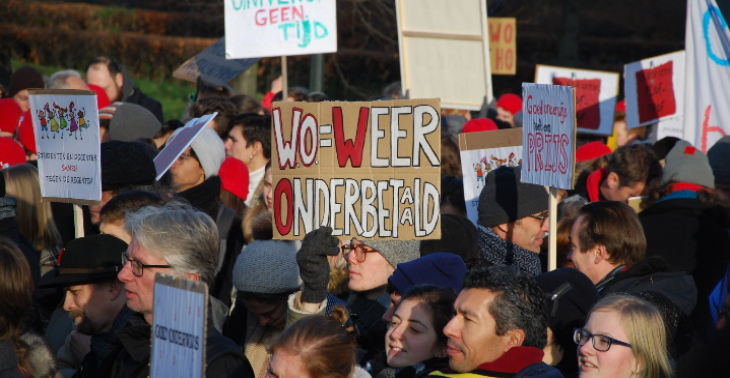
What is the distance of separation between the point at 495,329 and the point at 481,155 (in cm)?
221

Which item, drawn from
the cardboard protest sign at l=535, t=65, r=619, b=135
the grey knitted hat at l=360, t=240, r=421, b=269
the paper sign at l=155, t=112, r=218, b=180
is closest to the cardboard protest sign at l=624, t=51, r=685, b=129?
the cardboard protest sign at l=535, t=65, r=619, b=135

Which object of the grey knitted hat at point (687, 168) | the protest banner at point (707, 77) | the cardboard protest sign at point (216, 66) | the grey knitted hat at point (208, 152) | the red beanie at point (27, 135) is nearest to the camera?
the grey knitted hat at point (687, 168)

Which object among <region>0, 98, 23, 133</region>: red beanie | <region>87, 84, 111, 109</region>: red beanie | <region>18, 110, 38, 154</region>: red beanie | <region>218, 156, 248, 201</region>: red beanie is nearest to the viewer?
<region>218, 156, 248, 201</region>: red beanie

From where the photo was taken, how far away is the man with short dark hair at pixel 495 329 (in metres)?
2.94

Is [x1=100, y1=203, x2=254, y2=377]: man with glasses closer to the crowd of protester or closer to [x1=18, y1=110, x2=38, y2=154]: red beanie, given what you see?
the crowd of protester

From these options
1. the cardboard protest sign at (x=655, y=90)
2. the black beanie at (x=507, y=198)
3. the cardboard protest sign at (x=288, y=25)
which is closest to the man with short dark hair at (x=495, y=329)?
the black beanie at (x=507, y=198)

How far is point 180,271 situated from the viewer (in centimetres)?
320

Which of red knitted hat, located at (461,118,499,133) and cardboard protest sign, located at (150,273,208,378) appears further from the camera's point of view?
red knitted hat, located at (461,118,499,133)

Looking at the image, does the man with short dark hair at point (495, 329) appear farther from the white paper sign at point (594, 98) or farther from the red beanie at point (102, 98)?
the white paper sign at point (594, 98)

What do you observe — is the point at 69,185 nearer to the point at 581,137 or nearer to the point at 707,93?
the point at 707,93

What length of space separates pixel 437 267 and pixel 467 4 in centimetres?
543

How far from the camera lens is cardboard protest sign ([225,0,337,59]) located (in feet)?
22.8

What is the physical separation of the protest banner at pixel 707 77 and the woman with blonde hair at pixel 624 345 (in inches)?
162

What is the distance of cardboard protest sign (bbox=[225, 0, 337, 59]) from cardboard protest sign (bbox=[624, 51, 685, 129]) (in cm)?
304
